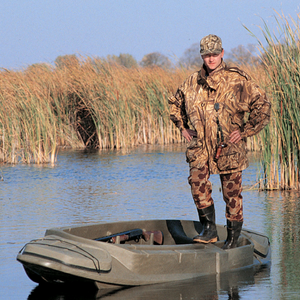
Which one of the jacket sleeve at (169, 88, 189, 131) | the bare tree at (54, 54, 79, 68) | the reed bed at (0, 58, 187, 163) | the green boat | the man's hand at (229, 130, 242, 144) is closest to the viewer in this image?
Result: the green boat

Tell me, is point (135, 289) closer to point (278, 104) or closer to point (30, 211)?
point (30, 211)

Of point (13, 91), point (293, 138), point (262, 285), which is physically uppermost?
point (13, 91)

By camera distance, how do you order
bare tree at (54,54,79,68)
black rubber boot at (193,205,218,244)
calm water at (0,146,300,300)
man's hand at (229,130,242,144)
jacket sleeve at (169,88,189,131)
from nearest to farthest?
calm water at (0,146,300,300) → man's hand at (229,130,242,144) → black rubber boot at (193,205,218,244) → jacket sleeve at (169,88,189,131) → bare tree at (54,54,79,68)

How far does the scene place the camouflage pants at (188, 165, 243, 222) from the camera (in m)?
5.20

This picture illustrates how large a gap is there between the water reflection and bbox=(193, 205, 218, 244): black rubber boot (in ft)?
1.43

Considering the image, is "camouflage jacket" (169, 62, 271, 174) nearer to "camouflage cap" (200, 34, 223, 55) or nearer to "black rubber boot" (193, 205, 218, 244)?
"camouflage cap" (200, 34, 223, 55)

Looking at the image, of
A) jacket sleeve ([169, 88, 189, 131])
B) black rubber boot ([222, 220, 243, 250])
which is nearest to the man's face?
jacket sleeve ([169, 88, 189, 131])

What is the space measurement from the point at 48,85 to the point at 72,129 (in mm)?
1486

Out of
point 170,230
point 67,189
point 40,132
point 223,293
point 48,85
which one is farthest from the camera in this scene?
point 48,85

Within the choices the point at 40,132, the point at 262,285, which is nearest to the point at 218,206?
the point at 262,285

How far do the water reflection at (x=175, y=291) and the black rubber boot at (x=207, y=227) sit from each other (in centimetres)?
44

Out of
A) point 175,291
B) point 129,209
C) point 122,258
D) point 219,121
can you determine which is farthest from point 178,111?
point 129,209

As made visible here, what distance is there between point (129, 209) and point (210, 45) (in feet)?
11.4

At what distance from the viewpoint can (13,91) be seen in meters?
13.4
